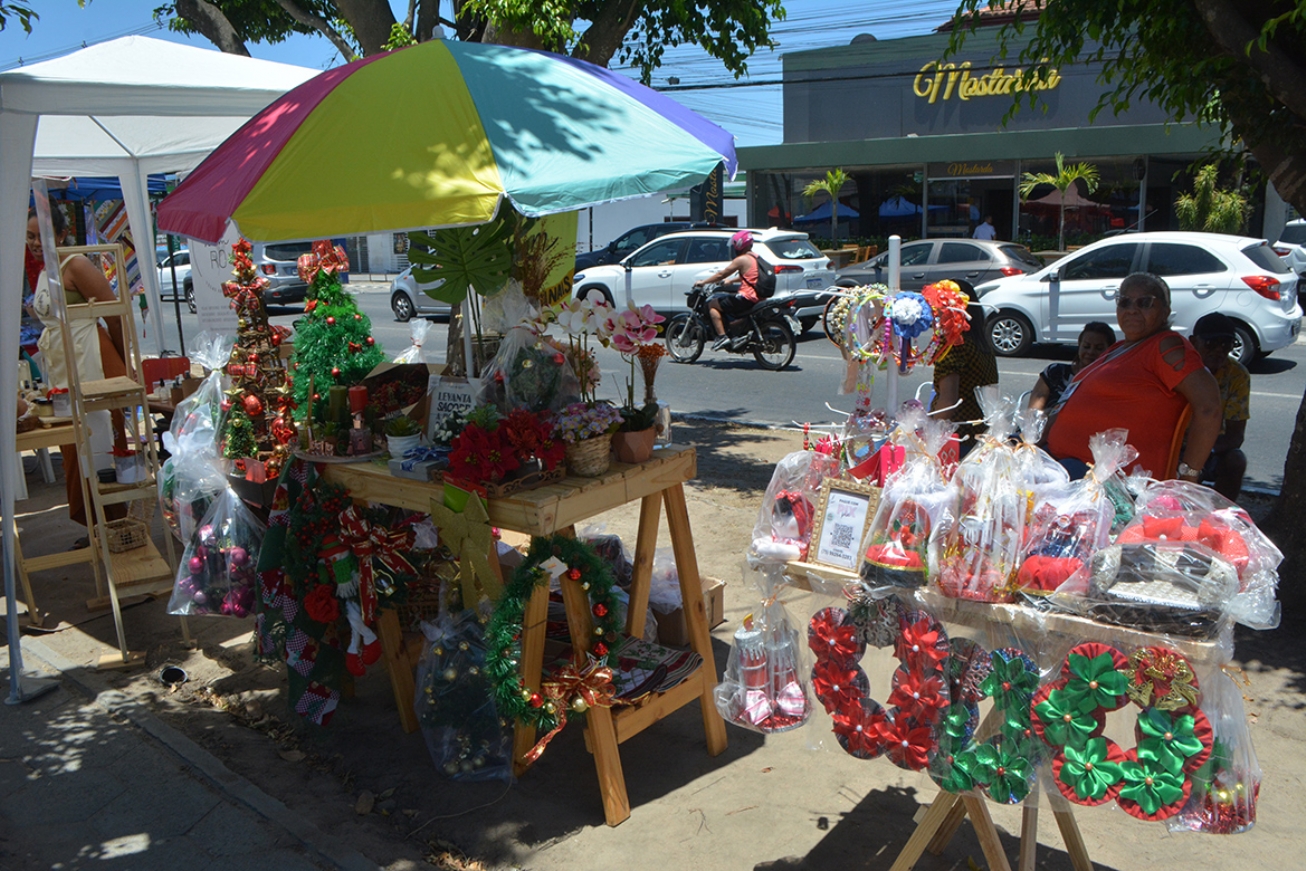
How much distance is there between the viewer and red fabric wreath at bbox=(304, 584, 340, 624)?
12.2ft

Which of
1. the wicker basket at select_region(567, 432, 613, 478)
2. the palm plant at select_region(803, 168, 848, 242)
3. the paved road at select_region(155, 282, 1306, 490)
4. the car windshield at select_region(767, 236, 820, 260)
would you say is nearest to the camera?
the wicker basket at select_region(567, 432, 613, 478)

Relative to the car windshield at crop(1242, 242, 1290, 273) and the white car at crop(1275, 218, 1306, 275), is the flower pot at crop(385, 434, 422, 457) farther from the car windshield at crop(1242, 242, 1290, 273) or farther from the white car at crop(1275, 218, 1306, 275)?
the white car at crop(1275, 218, 1306, 275)

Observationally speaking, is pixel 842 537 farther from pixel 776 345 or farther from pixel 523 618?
pixel 776 345

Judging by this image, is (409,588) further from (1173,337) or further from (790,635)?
(1173,337)

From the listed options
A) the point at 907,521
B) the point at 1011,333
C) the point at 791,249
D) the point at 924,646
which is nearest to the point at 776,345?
the point at 791,249

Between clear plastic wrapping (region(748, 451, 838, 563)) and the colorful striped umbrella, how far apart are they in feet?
3.56

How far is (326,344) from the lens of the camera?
13.8ft

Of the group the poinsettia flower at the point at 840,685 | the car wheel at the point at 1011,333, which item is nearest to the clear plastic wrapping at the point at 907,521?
the poinsettia flower at the point at 840,685

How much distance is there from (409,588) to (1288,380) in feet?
32.0

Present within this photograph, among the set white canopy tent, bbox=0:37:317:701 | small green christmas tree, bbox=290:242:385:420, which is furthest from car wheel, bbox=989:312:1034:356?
small green christmas tree, bbox=290:242:385:420

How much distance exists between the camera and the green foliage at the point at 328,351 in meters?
4.15

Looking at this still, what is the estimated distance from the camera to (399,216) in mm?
2988

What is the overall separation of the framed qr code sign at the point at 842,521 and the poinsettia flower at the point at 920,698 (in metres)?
0.33

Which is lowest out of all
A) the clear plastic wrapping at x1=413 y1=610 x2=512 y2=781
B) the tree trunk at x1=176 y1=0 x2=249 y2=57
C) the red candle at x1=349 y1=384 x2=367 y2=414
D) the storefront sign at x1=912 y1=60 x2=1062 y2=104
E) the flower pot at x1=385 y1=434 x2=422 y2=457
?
the clear plastic wrapping at x1=413 y1=610 x2=512 y2=781
